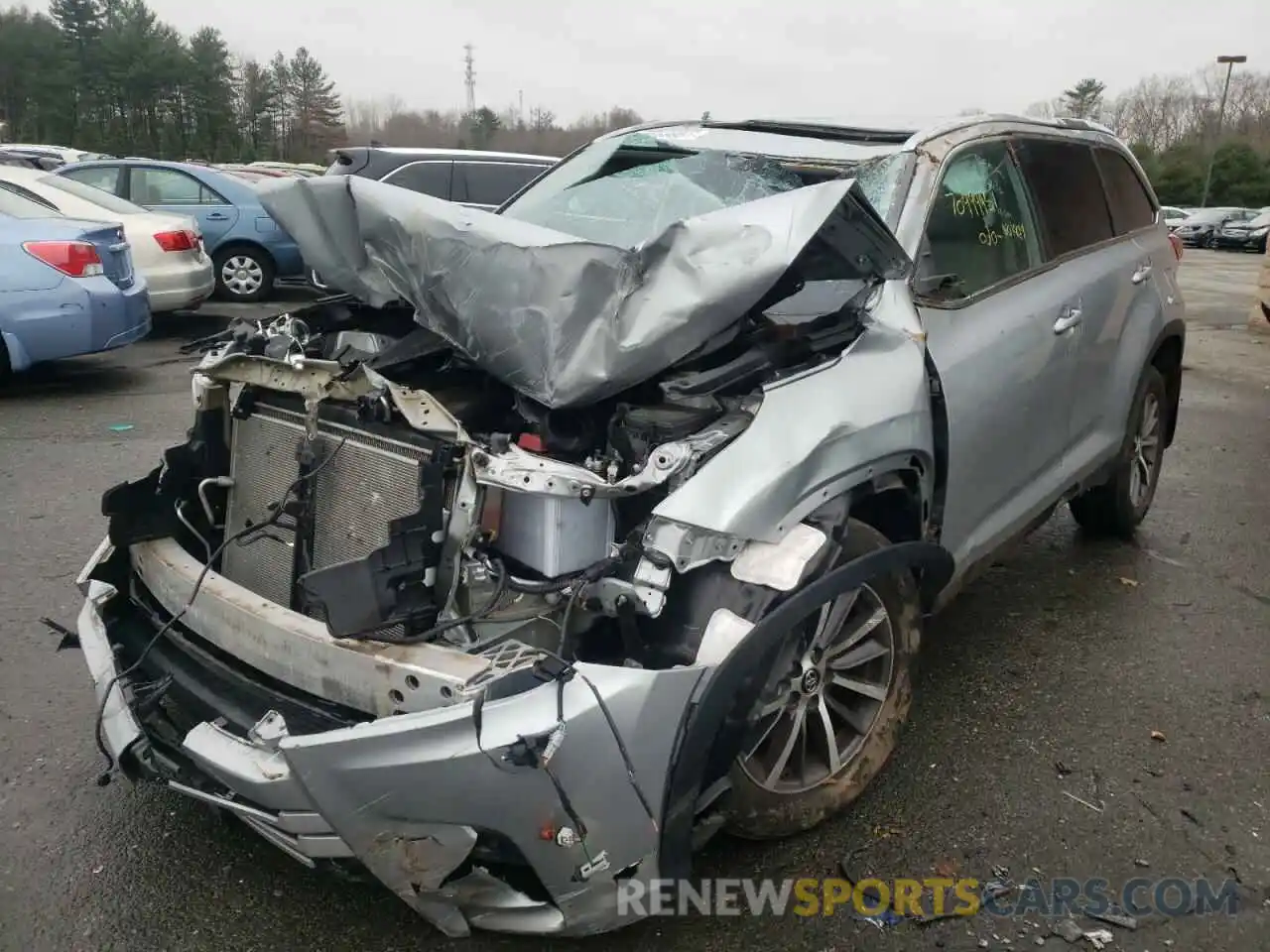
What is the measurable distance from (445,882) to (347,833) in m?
0.24

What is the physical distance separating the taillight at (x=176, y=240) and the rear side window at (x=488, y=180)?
2863mm

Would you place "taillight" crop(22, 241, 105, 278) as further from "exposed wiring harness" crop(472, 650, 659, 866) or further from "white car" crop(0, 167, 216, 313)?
"exposed wiring harness" crop(472, 650, 659, 866)

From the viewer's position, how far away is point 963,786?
3.01 m

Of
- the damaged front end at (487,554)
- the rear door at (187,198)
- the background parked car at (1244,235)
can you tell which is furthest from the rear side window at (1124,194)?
the background parked car at (1244,235)

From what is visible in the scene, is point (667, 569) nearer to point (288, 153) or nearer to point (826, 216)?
point (826, 216)

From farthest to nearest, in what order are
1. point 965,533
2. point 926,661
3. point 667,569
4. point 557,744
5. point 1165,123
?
point 1165,123 → point 926,661 → point 965,533 → point 667,569 → point 557,744

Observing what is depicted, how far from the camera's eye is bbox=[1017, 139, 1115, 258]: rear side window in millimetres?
3912

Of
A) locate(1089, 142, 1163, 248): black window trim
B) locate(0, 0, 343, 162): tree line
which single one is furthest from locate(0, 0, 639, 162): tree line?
locate(1089, 142, 1163, 248): black window trim

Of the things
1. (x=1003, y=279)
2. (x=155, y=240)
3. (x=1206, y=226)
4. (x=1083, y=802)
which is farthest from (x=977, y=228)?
(x=1206, y=226)

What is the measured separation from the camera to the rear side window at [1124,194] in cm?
453

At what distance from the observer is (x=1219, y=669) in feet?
12.4

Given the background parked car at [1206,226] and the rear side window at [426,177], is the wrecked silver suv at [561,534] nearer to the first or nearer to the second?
the rear side window at [426,177]

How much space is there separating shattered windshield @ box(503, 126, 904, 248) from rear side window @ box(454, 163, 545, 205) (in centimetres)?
750

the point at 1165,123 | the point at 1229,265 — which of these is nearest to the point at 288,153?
the point at 1229,265
